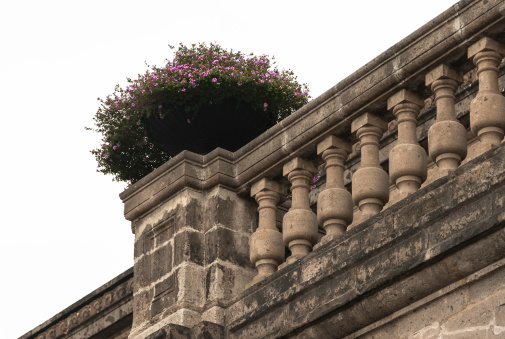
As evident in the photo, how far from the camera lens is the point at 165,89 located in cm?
787

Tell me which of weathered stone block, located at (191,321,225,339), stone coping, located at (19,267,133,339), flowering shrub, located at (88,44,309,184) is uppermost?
flowering shrub, located at (88,44,309,184)

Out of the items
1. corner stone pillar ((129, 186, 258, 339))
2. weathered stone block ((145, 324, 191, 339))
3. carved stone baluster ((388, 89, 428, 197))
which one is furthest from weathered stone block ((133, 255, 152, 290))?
carved stone baluster ((388, 89, 428, 197))

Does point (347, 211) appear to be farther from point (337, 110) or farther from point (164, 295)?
point (164, 295)

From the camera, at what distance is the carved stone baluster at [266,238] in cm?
679

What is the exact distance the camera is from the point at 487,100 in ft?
19.0

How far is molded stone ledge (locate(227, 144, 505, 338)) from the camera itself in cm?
539

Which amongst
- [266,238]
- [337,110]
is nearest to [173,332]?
[266,238]

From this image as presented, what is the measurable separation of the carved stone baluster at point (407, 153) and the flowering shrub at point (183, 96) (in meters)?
1.67

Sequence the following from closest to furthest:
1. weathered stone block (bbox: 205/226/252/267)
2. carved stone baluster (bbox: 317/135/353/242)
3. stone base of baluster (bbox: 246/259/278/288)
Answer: carved stone baluster (bbox: 317/135/353/242), stone base of baluster (bbox: 246/259/278/288), weathered stone block (bbox: 205/226/252/267)

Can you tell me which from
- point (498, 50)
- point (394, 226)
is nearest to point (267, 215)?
point (394, 226)

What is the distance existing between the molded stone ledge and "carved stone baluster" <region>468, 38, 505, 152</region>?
0.26 metres

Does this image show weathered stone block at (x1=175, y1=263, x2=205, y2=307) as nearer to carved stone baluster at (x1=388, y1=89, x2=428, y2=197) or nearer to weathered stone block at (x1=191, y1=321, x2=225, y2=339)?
weathered stone block at (x1=191, y1=321, x2=225, y2=339)

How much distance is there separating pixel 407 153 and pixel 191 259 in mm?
1518

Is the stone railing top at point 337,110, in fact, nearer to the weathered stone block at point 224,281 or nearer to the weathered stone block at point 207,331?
the weathered stone block at point 224,281
